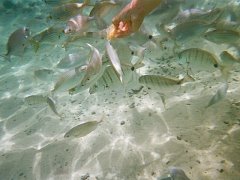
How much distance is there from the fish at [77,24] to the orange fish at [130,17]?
4.32 ft

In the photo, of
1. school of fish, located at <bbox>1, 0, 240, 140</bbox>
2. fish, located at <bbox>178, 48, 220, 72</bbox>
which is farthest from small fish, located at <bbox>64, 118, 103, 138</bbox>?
fish, located at <bbox>178, 48, 220, 72</bbox>

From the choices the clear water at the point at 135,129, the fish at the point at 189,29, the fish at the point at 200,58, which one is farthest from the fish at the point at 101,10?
the fish at the point at 200,58

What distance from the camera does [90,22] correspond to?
13.4 ft

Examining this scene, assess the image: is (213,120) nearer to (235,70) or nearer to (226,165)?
(226,165)

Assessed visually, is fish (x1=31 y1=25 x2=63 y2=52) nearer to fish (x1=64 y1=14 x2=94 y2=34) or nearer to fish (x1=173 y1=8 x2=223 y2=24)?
fish (x1=64 y1=14 x2=94 y2=34)

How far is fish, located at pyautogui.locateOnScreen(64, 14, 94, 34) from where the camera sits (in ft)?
13.3

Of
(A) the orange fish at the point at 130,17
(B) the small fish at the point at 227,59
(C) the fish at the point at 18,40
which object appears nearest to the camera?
(A) the orange fish at the point at 130,17

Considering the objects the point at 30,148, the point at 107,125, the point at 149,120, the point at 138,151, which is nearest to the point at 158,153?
the point at 138,151

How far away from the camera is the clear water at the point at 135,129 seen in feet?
11.4

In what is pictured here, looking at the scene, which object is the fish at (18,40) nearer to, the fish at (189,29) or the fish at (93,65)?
the fish at (93,65)

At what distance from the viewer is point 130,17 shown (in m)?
2.77

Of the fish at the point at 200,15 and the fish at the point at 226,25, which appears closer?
the fish at the point at 226,25

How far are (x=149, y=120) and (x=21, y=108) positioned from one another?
276 cm

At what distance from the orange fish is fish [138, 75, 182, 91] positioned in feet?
2.05
